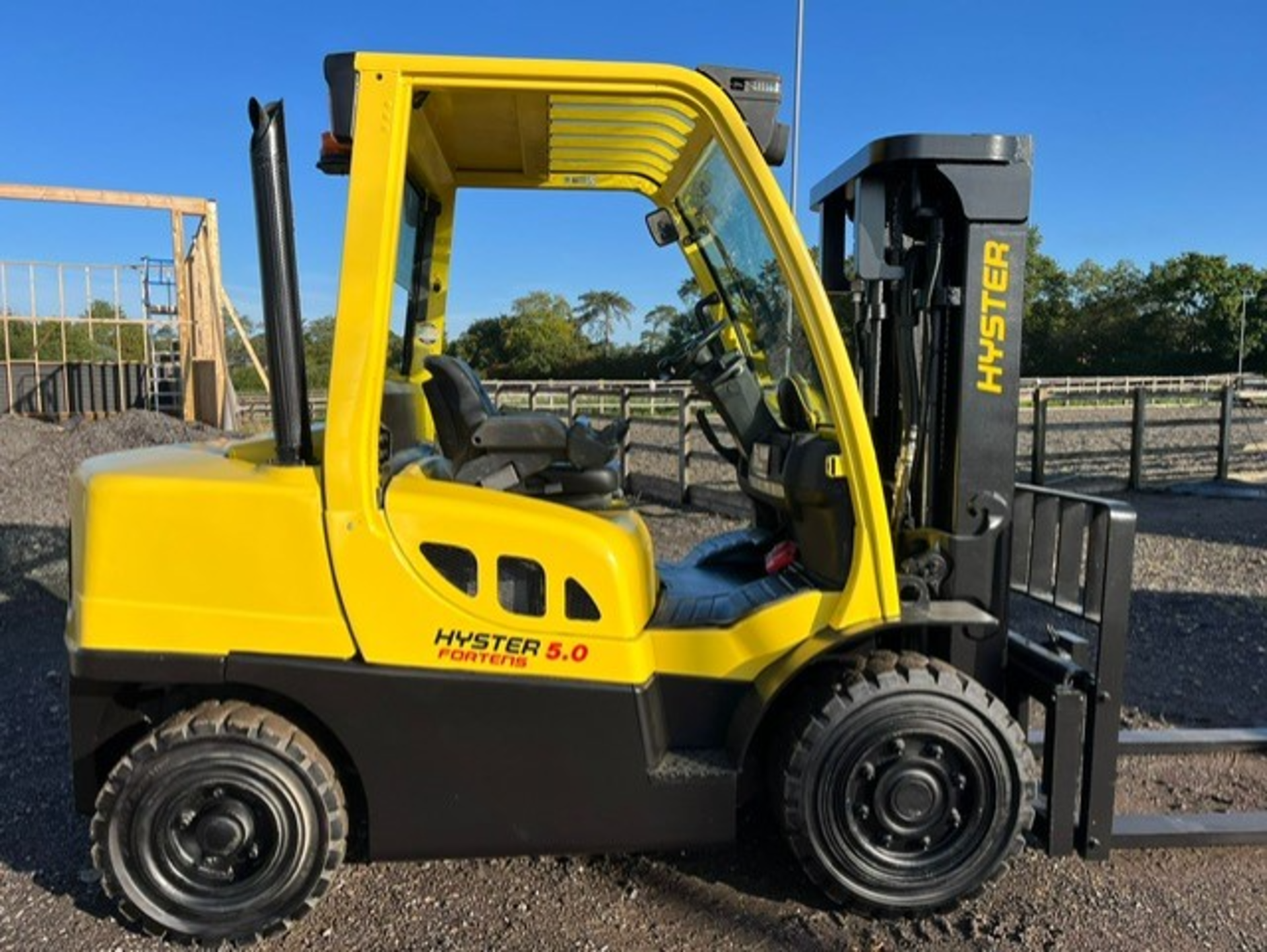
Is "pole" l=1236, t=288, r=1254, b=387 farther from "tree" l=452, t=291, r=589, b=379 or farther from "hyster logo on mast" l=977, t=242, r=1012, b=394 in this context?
"hyster logo on mast" l=977, t=242, r=1012, b=394

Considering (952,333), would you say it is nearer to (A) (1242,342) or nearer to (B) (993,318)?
(B) (993,318)

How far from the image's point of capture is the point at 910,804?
306cm

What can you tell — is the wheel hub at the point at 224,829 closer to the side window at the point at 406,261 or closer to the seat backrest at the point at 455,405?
the seat backrest at the point at 455,405

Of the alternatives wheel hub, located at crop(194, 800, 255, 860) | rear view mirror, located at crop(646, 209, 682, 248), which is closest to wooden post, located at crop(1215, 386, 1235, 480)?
rear view mirror, located at crop(646, 209, 682, 248)

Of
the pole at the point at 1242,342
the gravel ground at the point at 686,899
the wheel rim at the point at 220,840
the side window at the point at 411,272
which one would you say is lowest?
the gravel ground at the point at 686,899

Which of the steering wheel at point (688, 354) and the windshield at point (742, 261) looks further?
the steering wheel at point (688, 354)

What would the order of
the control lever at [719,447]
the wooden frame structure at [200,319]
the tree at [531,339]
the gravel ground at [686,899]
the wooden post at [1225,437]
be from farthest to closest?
1. the wooden frame structure at [200,319]
2. the wooden post at [1225,437]
3. the tree at [531,339]
4. the control lever at [719,447]
5. the gravel ground at [686,899]

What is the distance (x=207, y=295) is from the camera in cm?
1742

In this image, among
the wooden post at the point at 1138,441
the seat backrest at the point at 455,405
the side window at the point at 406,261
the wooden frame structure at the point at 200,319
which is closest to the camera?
the seat backrest at the point at 455,405

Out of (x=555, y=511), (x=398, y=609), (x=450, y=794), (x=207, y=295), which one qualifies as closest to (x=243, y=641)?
(x=398, y=609)

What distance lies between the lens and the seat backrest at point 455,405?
11.3 ft

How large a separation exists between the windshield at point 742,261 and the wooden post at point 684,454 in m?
7.52

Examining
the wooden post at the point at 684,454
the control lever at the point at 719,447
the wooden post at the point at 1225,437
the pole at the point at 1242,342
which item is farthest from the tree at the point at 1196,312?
the control lever at the point at 719,447

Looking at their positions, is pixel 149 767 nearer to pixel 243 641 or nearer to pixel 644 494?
pixel 243 641
